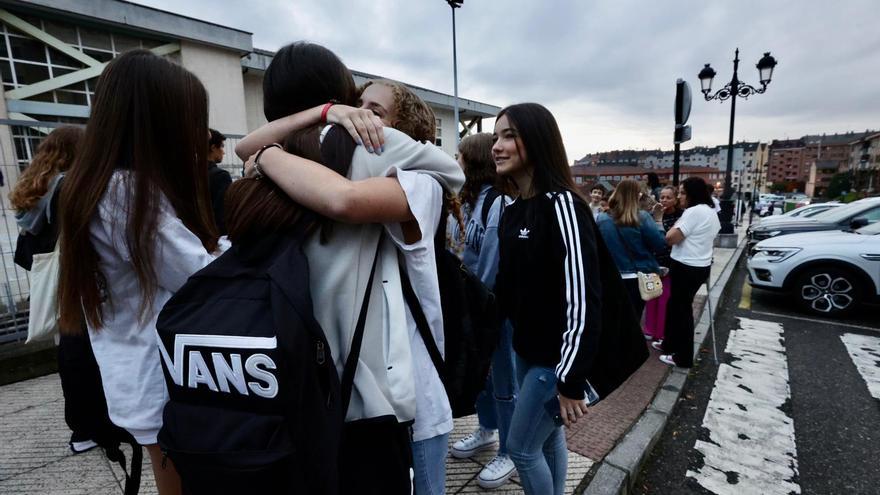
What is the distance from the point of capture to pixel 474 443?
9.44 feet

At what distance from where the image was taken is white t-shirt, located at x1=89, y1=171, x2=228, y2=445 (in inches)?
50.3

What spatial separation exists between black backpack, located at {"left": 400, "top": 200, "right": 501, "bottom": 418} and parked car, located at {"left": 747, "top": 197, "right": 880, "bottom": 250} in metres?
9.78

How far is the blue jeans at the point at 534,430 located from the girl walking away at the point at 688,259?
3.20 m

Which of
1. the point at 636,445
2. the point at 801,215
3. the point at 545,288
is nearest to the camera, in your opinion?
the point at 545,288

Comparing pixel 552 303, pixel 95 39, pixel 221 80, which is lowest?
pixel 552 303

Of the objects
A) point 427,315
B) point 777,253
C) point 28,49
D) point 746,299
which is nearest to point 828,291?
point 777,253

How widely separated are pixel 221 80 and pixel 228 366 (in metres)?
13.4

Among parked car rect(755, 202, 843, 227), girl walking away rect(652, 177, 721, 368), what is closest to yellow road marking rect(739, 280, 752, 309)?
girl walking away rect(652, 177, 721, 368)

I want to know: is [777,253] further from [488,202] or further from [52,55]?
[52,55]

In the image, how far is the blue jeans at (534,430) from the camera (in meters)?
1.83

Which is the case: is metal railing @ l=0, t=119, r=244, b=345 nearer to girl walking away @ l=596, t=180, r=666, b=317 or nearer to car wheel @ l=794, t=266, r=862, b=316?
girl walking away @ l=596, t=180, r=666, b=317

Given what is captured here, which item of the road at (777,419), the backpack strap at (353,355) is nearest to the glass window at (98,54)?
the backpack strap at (353,355)

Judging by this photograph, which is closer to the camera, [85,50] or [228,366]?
[228,366]

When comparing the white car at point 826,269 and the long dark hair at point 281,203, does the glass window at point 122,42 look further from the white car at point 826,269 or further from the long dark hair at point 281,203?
the white car at point 826,269
